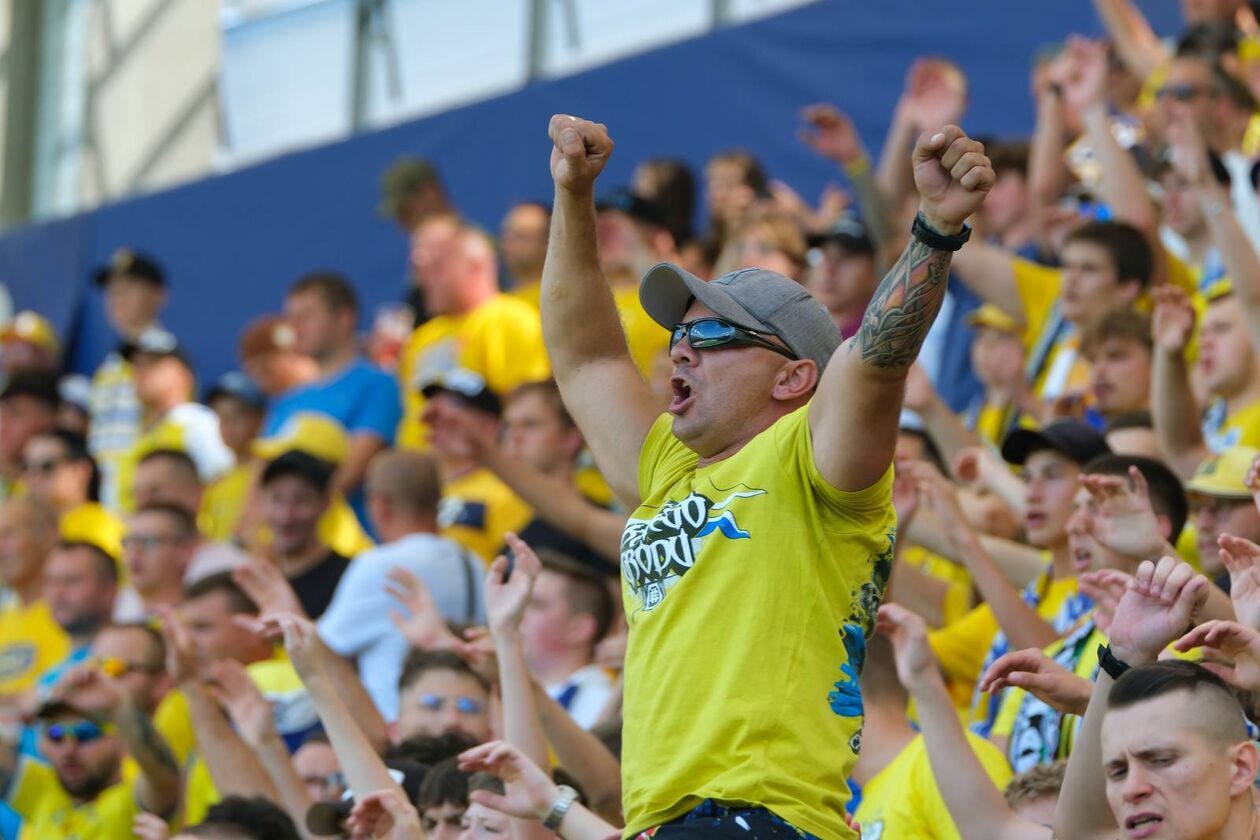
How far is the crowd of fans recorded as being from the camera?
319 cm

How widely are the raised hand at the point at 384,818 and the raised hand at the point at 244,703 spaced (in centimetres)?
113

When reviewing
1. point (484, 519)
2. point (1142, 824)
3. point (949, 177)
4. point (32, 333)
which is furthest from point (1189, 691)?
point (32, 333)

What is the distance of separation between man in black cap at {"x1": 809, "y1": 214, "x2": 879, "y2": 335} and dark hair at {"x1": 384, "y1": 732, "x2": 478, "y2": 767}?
288 centimetres

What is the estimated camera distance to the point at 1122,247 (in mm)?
6492

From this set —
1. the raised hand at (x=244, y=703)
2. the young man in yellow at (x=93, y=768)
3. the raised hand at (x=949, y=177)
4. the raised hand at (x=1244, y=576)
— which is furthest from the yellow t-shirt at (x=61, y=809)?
the raised hand at (x=949, y=177)

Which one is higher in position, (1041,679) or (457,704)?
(457,704)

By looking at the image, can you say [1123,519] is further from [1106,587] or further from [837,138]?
[837,138]

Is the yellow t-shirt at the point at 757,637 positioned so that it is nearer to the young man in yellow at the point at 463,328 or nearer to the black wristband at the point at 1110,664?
the black wristband at the point at 1110,664

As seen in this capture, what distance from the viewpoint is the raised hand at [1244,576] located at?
3.62 metres

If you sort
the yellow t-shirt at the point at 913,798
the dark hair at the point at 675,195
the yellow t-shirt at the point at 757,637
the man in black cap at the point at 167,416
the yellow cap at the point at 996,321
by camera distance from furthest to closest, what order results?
the man in black cap at the point at 167,416, the dark hair at the point at 675,195, the yellow cap at the point at 996,321, the yellow t-shirt at the point at 913,798, the yellow t-shirt at the point at 757,637

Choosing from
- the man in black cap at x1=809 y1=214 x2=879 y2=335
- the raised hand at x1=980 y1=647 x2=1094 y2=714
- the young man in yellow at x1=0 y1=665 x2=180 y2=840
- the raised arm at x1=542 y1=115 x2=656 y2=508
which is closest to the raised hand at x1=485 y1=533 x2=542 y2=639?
the raised arm at x1=542 y1=115 x2=656 y2=508

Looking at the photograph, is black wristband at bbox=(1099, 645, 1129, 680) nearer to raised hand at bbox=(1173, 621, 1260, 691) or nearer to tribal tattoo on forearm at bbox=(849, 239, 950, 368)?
raised hand at bbox=(1173, 621, 1260, 691)

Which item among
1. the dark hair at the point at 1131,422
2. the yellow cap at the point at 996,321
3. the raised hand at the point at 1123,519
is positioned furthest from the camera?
the yellow cap at the point at 996,321

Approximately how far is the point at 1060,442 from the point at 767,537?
2.48 metres
